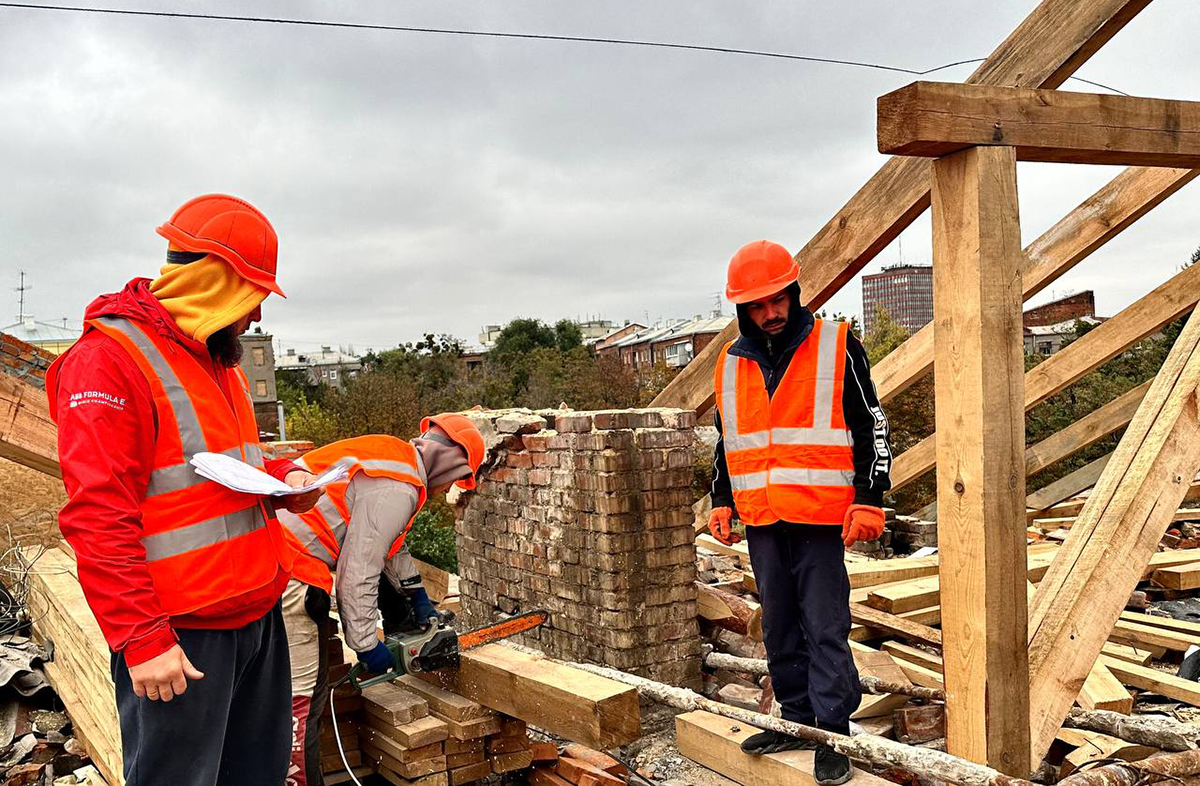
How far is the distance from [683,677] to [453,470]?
1.95m

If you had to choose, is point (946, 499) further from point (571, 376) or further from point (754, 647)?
point (571, 376)

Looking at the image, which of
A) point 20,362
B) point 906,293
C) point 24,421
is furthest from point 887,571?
point 906,293

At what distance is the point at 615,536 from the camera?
4.47 m

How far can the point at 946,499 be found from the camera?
95.5 inches

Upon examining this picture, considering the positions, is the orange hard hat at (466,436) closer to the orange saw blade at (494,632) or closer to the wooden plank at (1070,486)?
the orange saw blade at (494,632)

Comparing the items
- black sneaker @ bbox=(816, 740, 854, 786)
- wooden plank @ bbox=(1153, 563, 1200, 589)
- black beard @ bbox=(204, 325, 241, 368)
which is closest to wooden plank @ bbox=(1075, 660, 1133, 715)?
black sneaker @ bbox=(816, 740, 854, 786)

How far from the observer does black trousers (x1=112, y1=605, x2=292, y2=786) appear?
2.00 metres

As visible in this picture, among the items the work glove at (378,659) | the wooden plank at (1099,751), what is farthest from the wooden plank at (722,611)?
the work glove at (378,659)

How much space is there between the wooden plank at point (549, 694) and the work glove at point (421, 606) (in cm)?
20

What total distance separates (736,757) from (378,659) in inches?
48.9

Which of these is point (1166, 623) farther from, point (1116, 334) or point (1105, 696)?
point (1116, 334)

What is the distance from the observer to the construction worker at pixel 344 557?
3.07 metres

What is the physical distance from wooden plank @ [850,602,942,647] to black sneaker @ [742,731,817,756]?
1898 mm

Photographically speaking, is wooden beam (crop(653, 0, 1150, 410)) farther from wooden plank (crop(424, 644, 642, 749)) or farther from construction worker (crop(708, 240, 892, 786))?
wooden plank (crop(424, 644, 642, 749))
